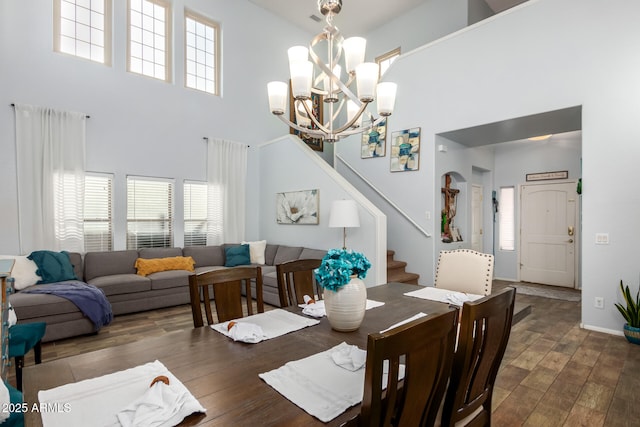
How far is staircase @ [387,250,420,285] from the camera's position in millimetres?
5106

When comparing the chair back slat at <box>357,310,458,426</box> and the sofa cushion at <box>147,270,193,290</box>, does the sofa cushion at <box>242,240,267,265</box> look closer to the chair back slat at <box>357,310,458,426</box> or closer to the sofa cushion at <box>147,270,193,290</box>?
the sofa cushion at <box>147,270,193,290</box>

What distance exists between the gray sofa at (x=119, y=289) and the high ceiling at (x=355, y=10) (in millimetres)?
4862

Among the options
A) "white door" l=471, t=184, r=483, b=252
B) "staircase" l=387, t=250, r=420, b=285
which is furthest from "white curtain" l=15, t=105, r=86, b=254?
"white door" l=471, t=184, r=483, b=252

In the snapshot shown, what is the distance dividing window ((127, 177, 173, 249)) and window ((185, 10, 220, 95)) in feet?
6.26

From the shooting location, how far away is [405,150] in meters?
5.65

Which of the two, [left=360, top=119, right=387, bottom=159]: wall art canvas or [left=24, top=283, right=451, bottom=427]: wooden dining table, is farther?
[left=360, top=119, right=387, bottom=159]: wall art canvas

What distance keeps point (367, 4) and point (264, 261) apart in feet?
17.4

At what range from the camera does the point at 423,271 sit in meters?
5.39

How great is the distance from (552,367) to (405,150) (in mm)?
3701

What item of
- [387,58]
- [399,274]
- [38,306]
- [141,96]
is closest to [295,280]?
[38,306]

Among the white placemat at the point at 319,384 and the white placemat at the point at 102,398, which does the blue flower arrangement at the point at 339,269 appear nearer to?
the white placemat at the point at 319,384

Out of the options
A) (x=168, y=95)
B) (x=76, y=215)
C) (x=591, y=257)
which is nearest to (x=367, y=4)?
(x=168, y=95)

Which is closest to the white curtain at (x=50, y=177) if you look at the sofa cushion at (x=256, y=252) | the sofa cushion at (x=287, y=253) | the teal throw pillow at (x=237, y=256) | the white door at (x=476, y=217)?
the teal throw pillow at (x=237, y=256)

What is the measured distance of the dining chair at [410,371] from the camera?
82 centimetres
